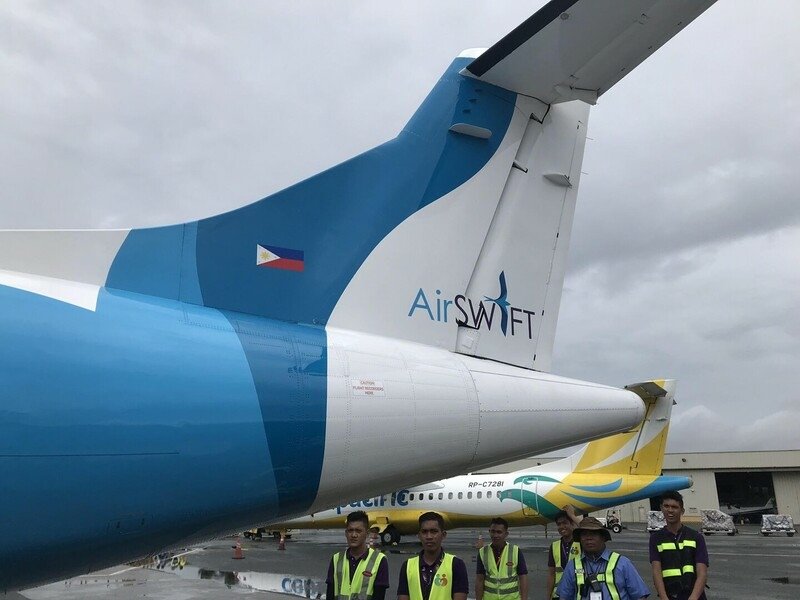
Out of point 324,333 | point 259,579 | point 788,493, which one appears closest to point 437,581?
point 324,333

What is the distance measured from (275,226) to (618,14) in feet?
7.23

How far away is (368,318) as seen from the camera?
362 cm

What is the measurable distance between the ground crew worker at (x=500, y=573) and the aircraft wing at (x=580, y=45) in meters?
3.46

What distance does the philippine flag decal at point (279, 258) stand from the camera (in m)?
3.41

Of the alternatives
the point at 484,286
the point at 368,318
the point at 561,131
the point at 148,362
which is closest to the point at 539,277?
the point at 484,286

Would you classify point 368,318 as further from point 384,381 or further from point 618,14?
point 618,14

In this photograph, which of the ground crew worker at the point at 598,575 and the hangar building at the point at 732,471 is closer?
the ground crew worker at the point at 598,575

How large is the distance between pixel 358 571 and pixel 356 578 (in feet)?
0.15

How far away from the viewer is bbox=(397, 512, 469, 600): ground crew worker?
393cm

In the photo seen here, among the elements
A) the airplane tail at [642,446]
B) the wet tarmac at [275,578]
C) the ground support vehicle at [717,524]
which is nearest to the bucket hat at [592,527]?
the wet tarmac at [275,578]

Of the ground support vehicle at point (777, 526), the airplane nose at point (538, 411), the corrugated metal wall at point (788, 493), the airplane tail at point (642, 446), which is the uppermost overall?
the airplane tail at point (642, 446)

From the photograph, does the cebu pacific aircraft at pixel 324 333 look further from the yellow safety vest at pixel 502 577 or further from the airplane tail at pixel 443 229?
the yellow safety vest at pixel 502 577

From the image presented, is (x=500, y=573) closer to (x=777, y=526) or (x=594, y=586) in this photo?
(x=594, y=586)

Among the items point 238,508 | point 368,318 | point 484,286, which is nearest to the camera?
point 238,508
